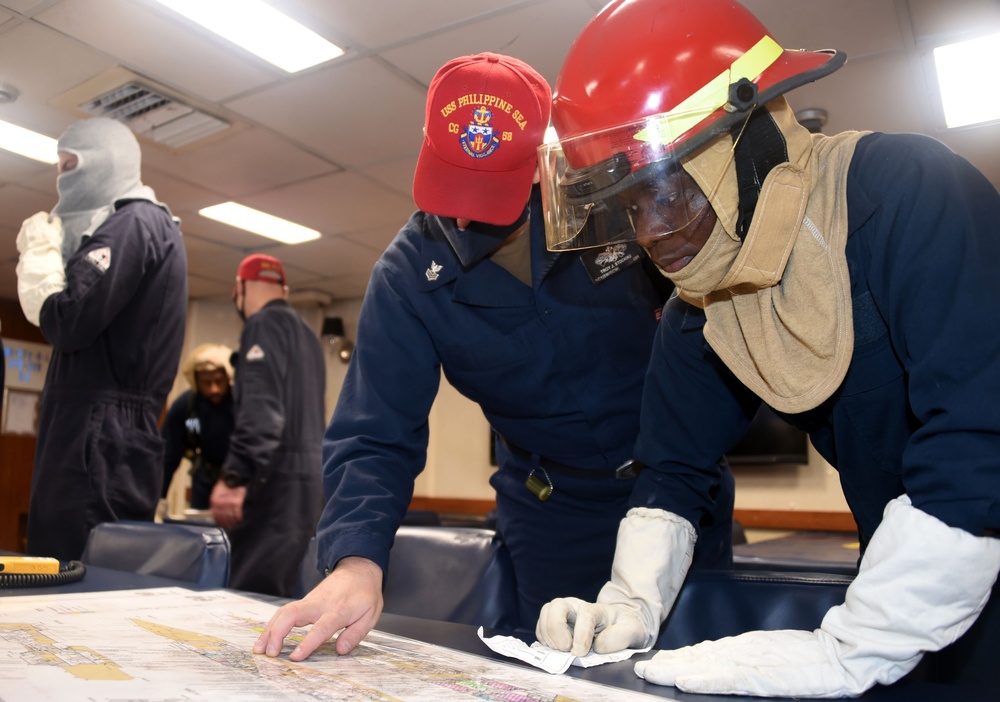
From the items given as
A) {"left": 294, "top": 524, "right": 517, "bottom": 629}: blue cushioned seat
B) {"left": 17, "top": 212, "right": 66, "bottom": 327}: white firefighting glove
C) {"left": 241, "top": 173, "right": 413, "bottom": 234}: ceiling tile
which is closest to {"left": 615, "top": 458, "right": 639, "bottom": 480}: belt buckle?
{"left": 294, "top": 524, "right": 517, "bottom": 629}: blue cushioned seat

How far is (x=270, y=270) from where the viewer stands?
3180 millimetres

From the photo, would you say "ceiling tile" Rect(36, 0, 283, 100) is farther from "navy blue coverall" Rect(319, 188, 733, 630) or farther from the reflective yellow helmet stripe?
the reflective yellow helmet stripe

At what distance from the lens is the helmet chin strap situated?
0.90 meters

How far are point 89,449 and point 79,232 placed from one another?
635mm

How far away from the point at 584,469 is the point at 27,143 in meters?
3.99

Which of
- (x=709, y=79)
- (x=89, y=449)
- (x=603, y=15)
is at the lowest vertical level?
(x=89, y=449)

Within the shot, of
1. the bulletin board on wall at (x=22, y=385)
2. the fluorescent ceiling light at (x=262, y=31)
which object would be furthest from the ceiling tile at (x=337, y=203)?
the bulletin board on wall at (x=22, y=385)

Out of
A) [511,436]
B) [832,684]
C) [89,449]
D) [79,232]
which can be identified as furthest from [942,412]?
[79,232]

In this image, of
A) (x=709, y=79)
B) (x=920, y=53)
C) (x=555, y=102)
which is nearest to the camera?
(x=709, y=79)

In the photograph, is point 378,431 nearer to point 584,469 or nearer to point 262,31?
point 584,469

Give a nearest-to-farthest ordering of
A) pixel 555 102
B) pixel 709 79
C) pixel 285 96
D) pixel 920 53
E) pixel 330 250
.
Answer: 1. pixel 709 79
2. pixel 555 102
3. pixel 920 53
4. pixel 285 96
5. pixel 330 250

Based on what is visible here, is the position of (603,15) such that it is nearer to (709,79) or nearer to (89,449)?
(709,79)

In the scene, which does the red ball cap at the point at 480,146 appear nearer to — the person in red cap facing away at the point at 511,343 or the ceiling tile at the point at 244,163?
the person in red cap facing away at the point at 511,343

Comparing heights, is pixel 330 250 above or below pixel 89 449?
above
